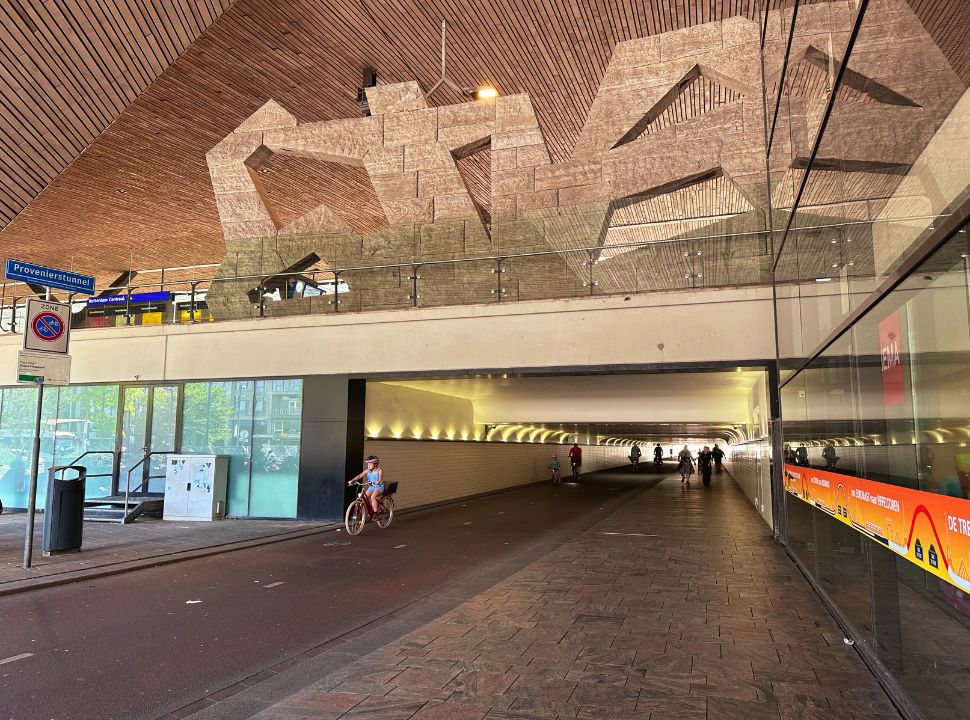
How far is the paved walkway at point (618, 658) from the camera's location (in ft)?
13.1

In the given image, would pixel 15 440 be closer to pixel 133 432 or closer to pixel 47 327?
pixel 133 432

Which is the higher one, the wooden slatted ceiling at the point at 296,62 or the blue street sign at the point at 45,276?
the wooden slatted ceiling at the point at 296,62

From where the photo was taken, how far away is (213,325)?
15.0 m

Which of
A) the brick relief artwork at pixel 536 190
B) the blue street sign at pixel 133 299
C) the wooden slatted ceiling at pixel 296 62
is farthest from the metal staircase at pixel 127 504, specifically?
the wooden slatted ceiling at pixel 296 62

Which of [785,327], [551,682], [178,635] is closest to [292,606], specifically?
[178,635]

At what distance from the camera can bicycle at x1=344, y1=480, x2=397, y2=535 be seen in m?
11.9

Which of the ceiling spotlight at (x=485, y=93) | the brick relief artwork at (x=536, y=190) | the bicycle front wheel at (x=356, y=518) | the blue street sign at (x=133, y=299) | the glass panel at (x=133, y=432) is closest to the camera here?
the bicycle front wheel at (x=356, y=518)

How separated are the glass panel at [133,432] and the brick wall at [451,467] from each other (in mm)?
5292

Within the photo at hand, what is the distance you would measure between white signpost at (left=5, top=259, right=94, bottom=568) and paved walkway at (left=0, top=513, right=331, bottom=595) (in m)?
0.55

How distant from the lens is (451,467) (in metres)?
18.9

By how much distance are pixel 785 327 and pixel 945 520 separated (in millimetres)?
6799

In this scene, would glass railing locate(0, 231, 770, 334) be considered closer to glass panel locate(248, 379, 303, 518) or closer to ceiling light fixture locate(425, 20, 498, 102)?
glass panel locate(248, 379, 303, 518)

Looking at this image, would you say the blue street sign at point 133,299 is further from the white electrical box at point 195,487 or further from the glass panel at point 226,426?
the white electrical box at point 195,487

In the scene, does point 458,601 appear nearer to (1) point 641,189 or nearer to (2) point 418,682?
(2) point 418,682
